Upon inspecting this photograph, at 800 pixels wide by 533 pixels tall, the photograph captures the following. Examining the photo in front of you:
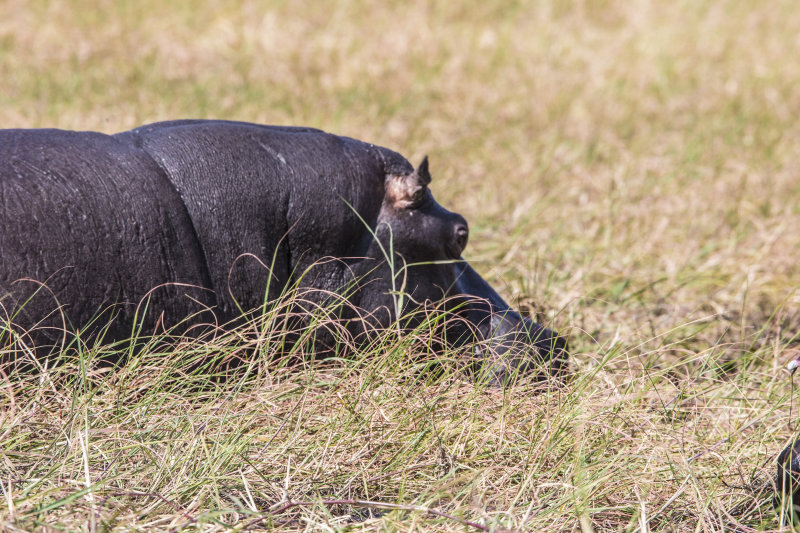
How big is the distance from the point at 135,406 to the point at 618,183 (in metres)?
4.00

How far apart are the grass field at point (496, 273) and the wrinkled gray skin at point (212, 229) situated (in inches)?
6.4

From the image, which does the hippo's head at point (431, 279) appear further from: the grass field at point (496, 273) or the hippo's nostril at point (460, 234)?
the grass field at point (496, 273)

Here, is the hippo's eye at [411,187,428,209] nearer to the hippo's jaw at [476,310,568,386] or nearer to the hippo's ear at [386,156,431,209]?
the hippo's ear at [386,156,431,209]

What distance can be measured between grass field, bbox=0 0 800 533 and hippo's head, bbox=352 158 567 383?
0.46 feet

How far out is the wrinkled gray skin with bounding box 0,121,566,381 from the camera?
2613mm

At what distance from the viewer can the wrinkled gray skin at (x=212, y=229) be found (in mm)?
2613

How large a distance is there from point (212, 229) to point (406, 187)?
638mm

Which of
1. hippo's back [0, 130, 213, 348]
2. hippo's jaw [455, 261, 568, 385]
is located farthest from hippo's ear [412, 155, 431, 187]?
hippo's back [0, 130, 213, 348]

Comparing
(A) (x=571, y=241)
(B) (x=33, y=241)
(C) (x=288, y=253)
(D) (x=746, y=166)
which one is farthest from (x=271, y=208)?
(D) (x=746, y=166)

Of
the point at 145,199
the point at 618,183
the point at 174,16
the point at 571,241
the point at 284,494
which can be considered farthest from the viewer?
the point at 174,16

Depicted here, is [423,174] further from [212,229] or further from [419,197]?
[212,229]

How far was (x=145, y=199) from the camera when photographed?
2.74m

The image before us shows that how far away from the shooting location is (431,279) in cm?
319

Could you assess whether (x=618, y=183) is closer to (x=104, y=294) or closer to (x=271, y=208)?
(x=271, y=208)
